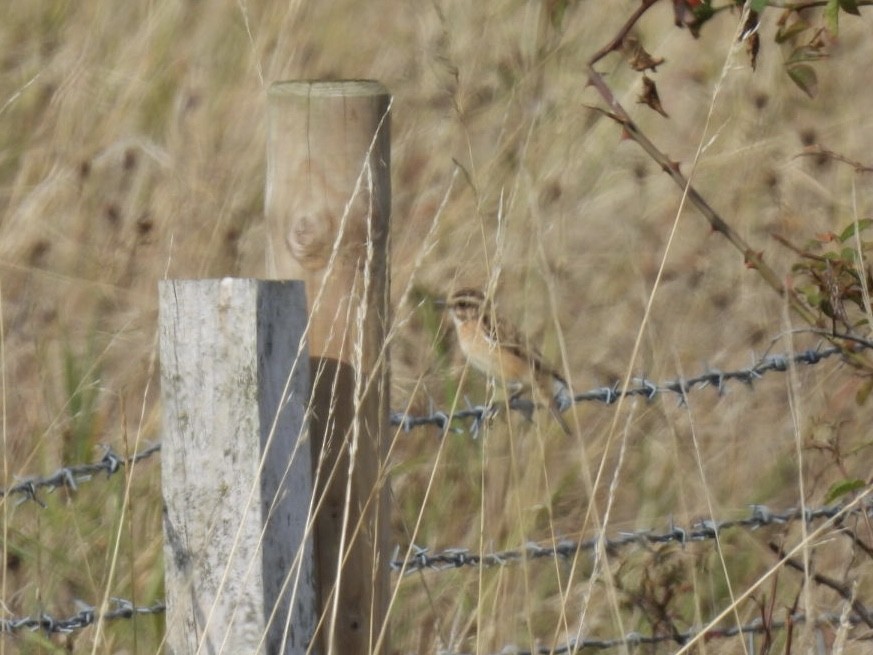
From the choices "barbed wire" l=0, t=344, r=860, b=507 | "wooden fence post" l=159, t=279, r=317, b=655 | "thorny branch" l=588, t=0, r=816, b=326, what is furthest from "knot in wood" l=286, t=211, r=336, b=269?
"thorny branch" l=588, t=0, r=816, b=326

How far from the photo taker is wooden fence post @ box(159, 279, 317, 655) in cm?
186

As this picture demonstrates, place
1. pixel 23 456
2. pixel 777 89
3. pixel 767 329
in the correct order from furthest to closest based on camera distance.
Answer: pixel 777 89
pixel 767 329
pixel 23 456

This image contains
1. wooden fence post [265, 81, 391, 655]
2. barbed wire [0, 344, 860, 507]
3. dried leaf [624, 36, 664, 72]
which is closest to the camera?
wooden fence post [265, 81, 391, 655]

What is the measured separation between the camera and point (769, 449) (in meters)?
4.27

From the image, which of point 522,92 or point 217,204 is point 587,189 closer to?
point 522,92

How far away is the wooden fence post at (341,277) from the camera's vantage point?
6.60ft

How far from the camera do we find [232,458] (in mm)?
1883

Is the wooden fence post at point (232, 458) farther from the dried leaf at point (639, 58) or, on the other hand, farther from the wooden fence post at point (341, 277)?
the dried leaf at point (639, 58)

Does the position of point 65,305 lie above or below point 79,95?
below

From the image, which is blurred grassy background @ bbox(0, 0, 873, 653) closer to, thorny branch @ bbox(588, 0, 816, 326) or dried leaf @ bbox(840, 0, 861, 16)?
thorny branch @ bbox(588, 0, 816, 326)

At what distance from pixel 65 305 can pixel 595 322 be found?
170cm

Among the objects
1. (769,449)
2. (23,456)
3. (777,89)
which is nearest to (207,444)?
(23,456)

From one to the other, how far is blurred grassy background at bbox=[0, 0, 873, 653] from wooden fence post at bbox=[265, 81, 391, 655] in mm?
1273

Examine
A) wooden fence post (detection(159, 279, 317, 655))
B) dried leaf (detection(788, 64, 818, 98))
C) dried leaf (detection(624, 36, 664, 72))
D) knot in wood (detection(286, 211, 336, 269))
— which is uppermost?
dried leaf (detection(624, 36, 664, 72))
